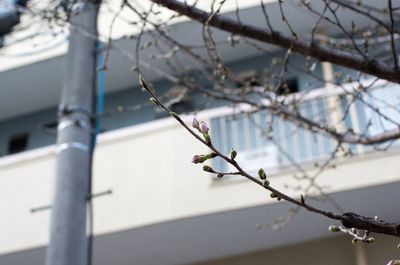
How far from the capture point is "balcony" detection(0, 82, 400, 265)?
6.70 m

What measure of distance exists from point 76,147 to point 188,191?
11.7 feet

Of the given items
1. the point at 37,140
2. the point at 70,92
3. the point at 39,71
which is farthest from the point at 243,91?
the point at 37,140

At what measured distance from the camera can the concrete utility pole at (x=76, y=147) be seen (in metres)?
3.33

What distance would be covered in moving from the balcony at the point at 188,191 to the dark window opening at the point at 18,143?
2.95m

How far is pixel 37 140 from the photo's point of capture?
1109cm

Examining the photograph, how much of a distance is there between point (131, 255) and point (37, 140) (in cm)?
396

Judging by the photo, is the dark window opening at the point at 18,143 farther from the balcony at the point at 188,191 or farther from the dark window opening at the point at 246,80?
the dark window opening at the point at 246,80

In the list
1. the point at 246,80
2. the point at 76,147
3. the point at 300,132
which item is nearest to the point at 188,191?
the point at 300,132

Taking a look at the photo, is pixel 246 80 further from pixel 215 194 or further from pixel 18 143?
pixel 18 143

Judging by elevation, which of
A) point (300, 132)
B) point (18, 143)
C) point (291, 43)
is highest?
point (18, 143)

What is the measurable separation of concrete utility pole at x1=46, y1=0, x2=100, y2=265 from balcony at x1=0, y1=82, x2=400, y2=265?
2.67m

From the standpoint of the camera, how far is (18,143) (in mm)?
11359

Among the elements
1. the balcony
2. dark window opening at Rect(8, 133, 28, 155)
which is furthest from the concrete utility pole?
dark window opening at Rect(8, 133, 28, 155)

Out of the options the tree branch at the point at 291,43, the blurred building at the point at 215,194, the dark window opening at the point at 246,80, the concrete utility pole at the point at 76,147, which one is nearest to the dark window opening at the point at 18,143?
the blurred building at the point at 215,194
